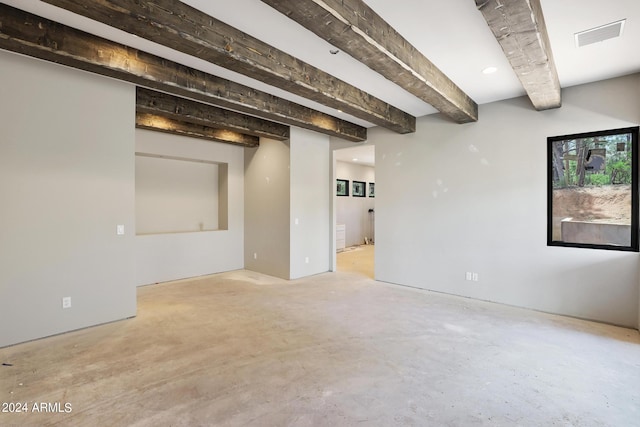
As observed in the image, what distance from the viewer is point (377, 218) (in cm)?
561

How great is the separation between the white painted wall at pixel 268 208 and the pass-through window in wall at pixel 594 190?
13.1ft

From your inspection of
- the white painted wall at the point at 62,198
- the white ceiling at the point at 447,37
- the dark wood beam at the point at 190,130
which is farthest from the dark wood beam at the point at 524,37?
the dark wood beam at the point at 190,130

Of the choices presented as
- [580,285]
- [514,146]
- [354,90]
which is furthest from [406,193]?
[580,285]

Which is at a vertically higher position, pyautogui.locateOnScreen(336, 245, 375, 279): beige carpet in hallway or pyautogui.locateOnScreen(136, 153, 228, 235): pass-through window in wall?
pyautogui.locateOnScreen(136, 153, 228, 235): pass-through window in wall

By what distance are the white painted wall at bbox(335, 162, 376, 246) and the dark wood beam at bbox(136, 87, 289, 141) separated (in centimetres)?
444

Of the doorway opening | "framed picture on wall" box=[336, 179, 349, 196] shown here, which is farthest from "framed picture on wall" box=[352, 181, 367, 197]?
"framed picture on wall" box=[336, 179, 349, 196]

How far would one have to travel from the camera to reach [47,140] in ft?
10.4

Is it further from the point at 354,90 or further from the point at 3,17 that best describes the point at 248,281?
the point at 3,17

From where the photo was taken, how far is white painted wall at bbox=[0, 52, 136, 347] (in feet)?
9.73

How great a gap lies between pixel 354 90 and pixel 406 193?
211 cm

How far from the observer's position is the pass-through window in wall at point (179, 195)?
5.75m

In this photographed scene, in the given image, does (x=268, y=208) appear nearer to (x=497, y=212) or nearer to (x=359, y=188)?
(x=497, y=212)

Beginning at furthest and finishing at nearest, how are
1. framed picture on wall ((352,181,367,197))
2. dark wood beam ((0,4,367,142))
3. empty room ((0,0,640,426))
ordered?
framed picture on wall ((352,181,367,197)) < dark wood beam ((0,4,367,142)) < empty room ((0,0,640,426))

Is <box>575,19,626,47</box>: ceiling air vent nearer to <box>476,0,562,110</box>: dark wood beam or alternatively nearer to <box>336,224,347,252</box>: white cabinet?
<box>476,0,562,110</box>: dark wood beam
